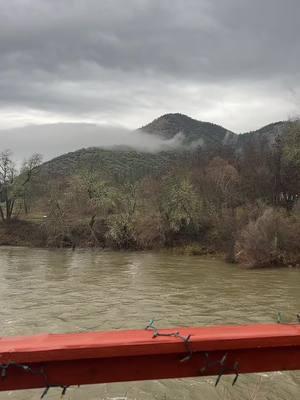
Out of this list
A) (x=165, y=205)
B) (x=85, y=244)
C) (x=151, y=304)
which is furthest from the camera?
(x=85, y=244)

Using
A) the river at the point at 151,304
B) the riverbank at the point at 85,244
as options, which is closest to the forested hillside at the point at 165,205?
the riverbank at the point at 85,244

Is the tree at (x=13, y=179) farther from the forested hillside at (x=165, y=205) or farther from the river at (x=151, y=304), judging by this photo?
the river at (x=151, y=304)

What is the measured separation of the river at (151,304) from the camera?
811 cm

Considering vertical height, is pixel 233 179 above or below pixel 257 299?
above

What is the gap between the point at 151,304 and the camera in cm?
1777

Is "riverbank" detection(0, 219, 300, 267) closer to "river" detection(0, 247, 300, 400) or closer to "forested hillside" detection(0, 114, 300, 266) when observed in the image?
"forested hillside" detection(0, 114, 300, 266)

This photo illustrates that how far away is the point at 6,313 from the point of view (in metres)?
15.6

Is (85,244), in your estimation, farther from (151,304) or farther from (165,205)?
(151,304)

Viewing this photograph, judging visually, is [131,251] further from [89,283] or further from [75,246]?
[89,283]

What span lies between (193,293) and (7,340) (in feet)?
58.0

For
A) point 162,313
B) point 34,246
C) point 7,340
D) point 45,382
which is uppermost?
point 7,340

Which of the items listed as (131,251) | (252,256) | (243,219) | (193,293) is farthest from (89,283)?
(131,251)

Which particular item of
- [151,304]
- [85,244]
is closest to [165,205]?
[85,244]

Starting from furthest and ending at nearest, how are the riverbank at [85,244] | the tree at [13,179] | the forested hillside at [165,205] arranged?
1. the tree at [13,179]
2. the forested hillside at [165,205]
3. the riverbank at [85,244]
